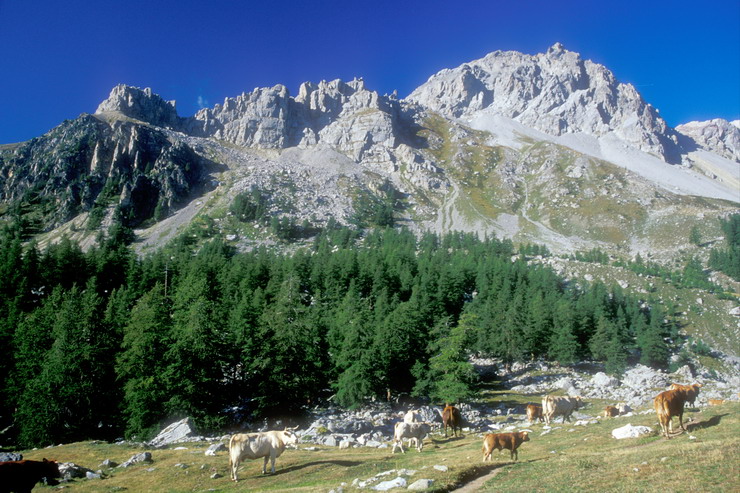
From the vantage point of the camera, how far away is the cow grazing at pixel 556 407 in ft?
103

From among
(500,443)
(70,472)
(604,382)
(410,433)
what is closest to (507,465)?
(500,443)

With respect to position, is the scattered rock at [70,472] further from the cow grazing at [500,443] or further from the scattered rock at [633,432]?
the scattered rock at [633,432]

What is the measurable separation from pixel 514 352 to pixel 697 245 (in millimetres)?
134026

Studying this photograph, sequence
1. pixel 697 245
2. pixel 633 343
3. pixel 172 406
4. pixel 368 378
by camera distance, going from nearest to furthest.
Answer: pixel 172 406, pixel 368 378, pixel 633 343, pixel 697 245

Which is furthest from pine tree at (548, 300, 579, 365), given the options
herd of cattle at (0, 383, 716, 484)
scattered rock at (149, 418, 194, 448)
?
scattered rock at (149, 418, 194, 448)

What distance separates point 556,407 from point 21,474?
3247 cm

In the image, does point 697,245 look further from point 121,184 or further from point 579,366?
point 121,184

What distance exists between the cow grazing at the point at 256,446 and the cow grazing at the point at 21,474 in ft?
22.9

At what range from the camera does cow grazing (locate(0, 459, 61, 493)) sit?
579 inches

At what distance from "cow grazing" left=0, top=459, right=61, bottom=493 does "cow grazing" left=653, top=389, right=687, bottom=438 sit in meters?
25.7

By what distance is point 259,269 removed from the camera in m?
87.7

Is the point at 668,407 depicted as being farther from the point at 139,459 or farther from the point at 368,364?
the point at 368,364

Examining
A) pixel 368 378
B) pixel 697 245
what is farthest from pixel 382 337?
pixel 697 245

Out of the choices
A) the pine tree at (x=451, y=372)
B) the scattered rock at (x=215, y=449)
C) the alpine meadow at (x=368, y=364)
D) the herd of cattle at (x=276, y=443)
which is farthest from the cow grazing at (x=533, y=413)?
the scattered rock at (x=215, y=449)
